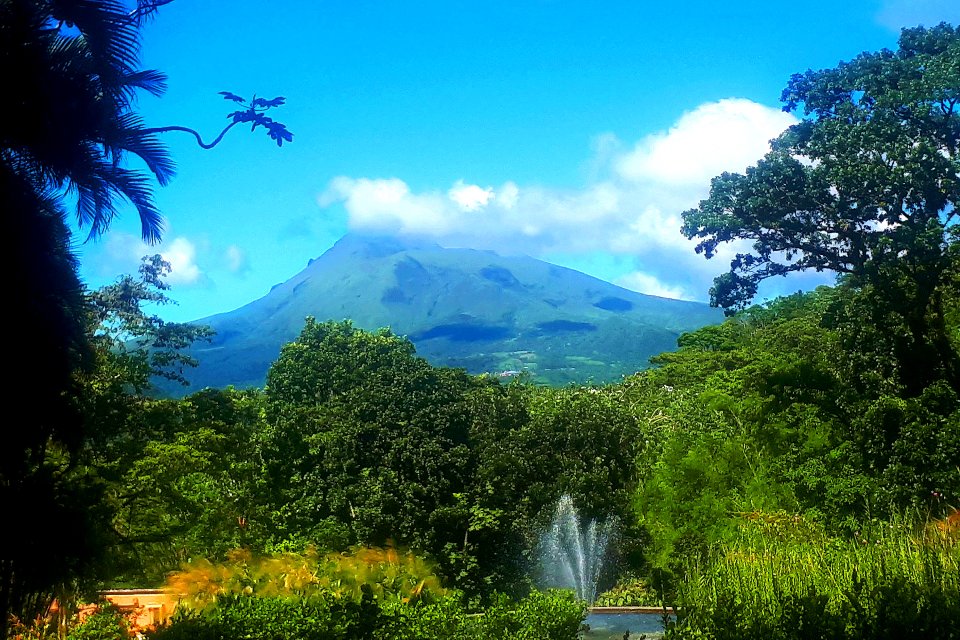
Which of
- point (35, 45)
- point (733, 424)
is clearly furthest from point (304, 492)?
point (35, 45)

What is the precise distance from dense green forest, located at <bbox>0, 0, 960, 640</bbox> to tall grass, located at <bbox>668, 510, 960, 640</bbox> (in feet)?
0.09

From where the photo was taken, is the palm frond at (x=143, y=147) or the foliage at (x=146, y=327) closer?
the palm frond at (x=143, y=147)

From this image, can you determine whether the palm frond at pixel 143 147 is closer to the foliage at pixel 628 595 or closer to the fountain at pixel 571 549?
the fountain at pixel 571 549

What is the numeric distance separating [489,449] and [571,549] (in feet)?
10.0

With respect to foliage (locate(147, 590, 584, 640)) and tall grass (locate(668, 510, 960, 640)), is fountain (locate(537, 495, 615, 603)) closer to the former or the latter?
tall grass (locate(668, 510, 960, 640))

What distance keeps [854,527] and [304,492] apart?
11.9m

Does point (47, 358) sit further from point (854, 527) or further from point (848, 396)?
point (848, 396)

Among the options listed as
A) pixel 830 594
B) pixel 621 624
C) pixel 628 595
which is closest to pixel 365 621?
pixel 830 594

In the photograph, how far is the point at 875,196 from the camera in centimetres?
1448

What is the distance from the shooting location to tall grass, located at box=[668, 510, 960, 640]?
5645mm

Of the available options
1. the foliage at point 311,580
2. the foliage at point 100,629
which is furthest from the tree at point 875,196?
the foliage at point 100,629

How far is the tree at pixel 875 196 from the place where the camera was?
1384 centimetres

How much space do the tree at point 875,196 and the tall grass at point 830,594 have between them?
6997mm

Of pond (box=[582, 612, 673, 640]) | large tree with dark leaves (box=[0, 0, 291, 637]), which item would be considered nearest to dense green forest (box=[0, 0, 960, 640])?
large tree with dark leaves (box=[0, 0, 291, 637])
